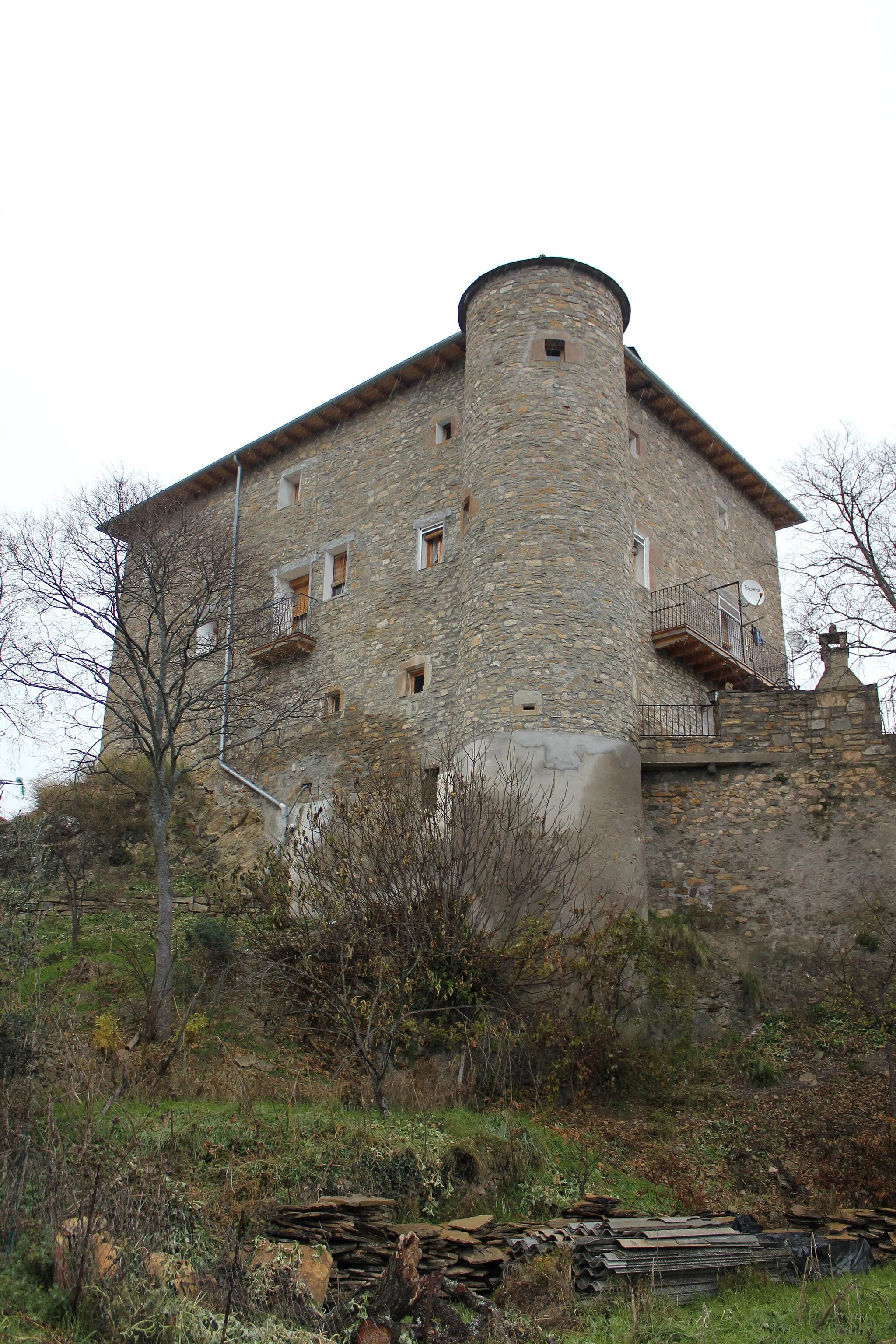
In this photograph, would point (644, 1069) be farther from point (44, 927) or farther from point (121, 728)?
point (121, 728)

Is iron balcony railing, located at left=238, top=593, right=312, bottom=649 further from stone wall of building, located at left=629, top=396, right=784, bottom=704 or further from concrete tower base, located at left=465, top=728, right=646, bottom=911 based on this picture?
concrete tower base, located at left=465, top=728, right=646, bottom=911

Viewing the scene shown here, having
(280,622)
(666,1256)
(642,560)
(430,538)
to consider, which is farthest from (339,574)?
(666,1256)

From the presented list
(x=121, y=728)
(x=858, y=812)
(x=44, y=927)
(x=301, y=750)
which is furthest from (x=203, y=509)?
(x=858, y=812)

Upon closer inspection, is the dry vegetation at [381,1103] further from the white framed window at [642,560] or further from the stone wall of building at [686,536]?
the white framed window at [642,560]

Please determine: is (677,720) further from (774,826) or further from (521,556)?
(521,556)

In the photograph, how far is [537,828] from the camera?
49.0 ft

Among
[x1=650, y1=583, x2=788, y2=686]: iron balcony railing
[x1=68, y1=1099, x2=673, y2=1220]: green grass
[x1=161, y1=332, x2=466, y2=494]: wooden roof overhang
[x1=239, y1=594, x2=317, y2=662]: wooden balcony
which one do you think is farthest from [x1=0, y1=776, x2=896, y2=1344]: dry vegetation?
[x1=161, y1=332, x2=466, y2=494]: wooden roof overhang

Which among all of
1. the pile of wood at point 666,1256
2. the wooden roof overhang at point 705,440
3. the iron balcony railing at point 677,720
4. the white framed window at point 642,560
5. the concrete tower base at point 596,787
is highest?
the wooden roof overhang at point 705,440

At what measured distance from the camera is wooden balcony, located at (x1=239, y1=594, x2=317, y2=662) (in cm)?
2184

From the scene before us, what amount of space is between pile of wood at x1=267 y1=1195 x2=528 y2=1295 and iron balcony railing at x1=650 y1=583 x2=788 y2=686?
1239 centimetres

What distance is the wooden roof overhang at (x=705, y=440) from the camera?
21.5m

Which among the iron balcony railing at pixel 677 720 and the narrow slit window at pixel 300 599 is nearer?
the iron balcony railing at pixel 677 720

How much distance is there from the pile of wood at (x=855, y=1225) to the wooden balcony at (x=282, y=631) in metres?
14.1

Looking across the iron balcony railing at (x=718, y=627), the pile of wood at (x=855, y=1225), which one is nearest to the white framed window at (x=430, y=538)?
the iron balcony railing at (x=718, y=627)
